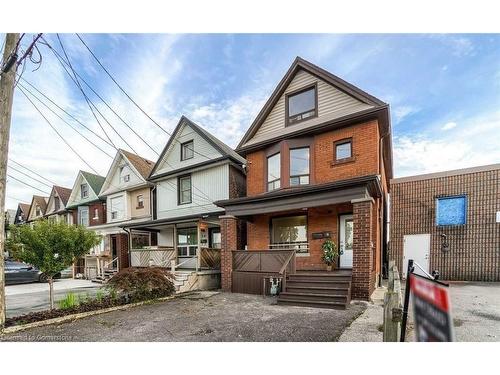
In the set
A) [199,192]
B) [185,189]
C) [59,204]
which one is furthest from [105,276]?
[59,204]

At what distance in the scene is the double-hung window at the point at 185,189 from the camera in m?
15.4

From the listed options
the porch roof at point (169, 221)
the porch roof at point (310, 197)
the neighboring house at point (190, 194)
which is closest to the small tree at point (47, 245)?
the porch roof at point (310, 197)

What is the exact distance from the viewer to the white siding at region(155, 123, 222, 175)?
14562mm

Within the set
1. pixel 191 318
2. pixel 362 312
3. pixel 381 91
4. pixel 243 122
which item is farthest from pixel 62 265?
pixel 381 91

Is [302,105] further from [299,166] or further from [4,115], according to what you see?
[4,115]

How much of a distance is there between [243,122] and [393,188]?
25.9 feet

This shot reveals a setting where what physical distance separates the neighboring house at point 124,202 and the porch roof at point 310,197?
890 cm

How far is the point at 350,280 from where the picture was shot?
7.69 metres

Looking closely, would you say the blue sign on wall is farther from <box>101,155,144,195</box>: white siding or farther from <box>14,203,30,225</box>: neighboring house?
<box>14,203,30,225</box>: neighboring house

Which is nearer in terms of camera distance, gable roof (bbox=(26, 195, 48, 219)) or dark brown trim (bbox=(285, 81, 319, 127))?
dark brown trim (bbox=(285, 81, 319, 127))

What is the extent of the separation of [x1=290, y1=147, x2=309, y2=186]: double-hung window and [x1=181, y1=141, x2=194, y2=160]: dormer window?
22.0ft

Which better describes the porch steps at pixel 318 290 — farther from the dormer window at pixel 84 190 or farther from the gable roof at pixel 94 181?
the dormer window at pixel 84 190

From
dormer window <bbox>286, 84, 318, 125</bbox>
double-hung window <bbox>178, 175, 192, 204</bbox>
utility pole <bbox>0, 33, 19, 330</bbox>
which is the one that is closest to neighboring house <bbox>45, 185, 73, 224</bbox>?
double-hung window <bbox>178, 175, 192, 204</bbox>

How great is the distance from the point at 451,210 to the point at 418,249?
7.13 feet
